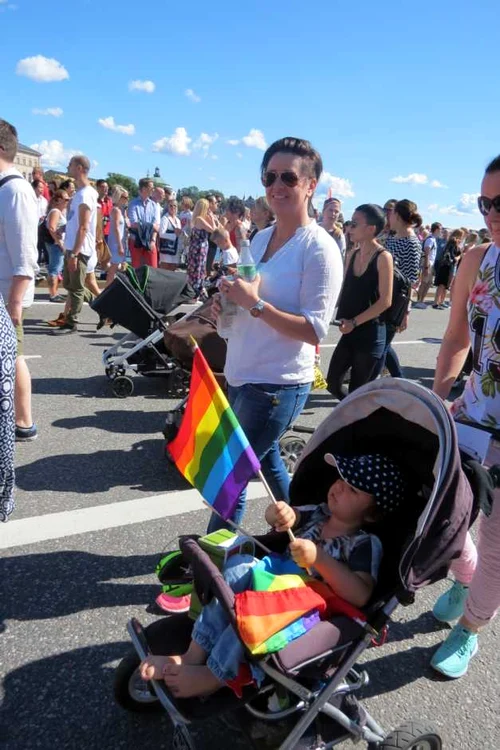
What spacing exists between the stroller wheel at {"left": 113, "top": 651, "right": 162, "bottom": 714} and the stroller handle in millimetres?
460

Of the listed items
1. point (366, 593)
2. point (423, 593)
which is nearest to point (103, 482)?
point (423, 593)

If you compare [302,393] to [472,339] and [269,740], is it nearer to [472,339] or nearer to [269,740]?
[472,339]

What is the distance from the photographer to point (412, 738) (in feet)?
6.21

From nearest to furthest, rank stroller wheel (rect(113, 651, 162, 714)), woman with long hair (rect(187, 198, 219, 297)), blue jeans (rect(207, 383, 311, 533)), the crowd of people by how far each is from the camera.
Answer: stroller wheel (rect(113, 651, 162, 714)) < the crowd of people < blue jeans (rect(207, 383, 311, 533)) < woman with long hair (rect(187, 198, 219, 297))

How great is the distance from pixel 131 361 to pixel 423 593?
369cm

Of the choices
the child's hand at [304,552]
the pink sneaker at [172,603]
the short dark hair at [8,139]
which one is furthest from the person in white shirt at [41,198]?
the child's hand at [304,552]

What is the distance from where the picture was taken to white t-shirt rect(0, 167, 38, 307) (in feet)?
11.6

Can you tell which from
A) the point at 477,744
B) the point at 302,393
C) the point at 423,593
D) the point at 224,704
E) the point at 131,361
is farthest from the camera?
the point at 131,361

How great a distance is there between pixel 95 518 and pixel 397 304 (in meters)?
2.88

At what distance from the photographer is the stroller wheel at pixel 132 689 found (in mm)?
2027

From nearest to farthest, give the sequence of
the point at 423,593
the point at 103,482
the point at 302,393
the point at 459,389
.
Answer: the point at 302,393 < the point at 423,593 < the point at 103,482 < the point at 459,389

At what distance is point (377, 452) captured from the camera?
2287 millimetres

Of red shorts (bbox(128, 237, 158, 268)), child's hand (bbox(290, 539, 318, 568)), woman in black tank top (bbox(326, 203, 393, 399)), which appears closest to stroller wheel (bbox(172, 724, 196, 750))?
child's hand (bbox(290, 539, 318, 568))

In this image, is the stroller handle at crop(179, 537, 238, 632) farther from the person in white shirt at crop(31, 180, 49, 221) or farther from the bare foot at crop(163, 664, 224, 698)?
the person in white shirt at crop(31, 180, 49, 221)
